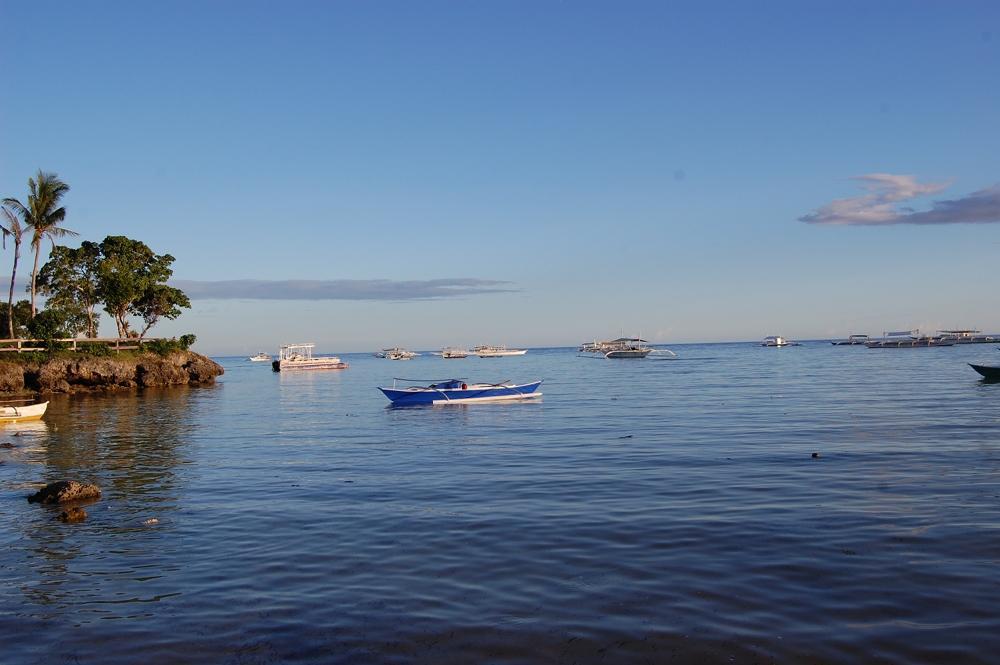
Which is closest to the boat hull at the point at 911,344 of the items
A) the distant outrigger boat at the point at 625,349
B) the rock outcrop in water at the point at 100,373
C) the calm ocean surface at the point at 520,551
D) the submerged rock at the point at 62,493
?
the distant outrigger boat at the point at 625,349

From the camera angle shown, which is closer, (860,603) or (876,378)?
(860,603)

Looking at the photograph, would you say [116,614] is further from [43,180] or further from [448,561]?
[43,180]

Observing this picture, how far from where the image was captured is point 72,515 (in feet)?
49.4

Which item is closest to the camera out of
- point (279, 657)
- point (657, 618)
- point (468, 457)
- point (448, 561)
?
point (279, 657)

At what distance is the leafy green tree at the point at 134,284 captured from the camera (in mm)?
68312

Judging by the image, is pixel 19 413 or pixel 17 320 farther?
pixel 17 320

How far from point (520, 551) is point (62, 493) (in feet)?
36.6

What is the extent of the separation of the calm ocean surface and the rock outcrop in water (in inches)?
1404

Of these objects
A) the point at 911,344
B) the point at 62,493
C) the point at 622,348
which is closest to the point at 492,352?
the point at 622,348

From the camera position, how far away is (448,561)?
1177 centimetres

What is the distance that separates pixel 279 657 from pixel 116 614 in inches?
119

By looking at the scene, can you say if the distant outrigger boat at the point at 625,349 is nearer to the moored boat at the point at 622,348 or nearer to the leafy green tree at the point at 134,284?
the moored boat at the point at 622,348

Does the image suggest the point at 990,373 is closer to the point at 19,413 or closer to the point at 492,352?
the point at 19,413

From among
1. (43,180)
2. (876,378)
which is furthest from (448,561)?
(43,180)
